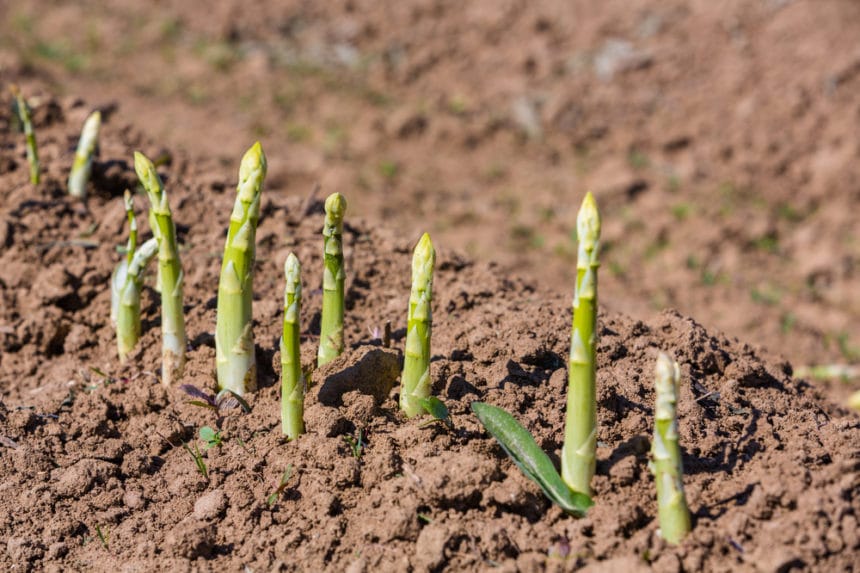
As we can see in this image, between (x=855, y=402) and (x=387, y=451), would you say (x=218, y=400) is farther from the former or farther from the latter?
(x=855, y=402)

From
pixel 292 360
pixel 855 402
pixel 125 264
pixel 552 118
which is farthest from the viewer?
pixel 552 118

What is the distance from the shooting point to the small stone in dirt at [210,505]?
10.2ft

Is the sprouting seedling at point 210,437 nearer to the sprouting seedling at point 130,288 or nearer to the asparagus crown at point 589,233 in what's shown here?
the sprouting seedling at point 130,288

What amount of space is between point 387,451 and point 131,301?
1395 mm

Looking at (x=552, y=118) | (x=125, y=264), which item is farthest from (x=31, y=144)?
(x=552, y=118)

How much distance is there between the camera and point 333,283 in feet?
11.5

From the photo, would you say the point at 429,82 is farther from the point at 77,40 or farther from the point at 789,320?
the point at 789,320

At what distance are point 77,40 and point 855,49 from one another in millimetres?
8224

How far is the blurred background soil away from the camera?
301 inches

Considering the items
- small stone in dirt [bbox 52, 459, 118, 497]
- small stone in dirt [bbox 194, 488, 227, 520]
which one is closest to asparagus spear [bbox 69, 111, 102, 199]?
small stone in dirt [bbox 52, 459, 118, 497]

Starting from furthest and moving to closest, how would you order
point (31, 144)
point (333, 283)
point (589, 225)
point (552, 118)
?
point (552, 118)
point (31, 144)
point (333, 283)
point (589, 225)

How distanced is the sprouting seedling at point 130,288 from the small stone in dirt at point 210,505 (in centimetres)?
103

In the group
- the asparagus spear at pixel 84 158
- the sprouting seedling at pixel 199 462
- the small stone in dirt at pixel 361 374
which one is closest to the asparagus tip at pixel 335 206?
the small stone in dirt at pixel 361 374

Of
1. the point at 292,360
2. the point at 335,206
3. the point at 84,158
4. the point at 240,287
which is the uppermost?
the point at 84,158
